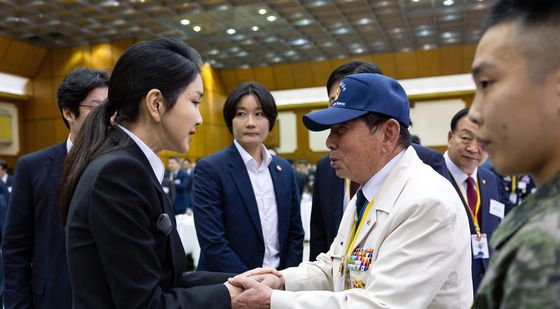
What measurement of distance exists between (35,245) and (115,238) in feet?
3.90

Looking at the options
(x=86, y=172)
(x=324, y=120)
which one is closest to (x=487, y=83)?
(x=324, y=120)

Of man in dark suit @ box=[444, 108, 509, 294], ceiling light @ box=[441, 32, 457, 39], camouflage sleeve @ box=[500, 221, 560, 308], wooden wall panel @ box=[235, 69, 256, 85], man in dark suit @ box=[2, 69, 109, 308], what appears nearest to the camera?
camouflage sleeve @ box=[500, 221, 560, 308]

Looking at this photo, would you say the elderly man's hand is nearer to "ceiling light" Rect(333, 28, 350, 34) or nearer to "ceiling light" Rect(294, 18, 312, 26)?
"ceiling light" Rect(294, 18, 312, 26)

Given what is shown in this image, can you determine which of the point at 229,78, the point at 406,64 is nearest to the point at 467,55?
the point at 406,64

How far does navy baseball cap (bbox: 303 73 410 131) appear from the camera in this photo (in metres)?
1.59

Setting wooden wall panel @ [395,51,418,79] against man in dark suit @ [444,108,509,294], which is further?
wooden wall panel @ [395,51,418,79]

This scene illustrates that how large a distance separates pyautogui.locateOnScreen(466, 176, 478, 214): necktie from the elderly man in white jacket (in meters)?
1.50

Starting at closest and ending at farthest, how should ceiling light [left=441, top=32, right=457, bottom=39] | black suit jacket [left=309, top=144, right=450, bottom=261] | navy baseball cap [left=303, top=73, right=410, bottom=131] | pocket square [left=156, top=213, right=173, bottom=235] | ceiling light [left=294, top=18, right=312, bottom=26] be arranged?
pocket square [left=156, top=213, right=173, bottom=235]
navy baseball cap [left=303, top=73, right=410, bottom=131]
black suit jacket [left=309, top=144, right=450, bottom=261]
ceiling light [left=294, top=18, right=312, bottom=26]
ceiling light [left=441, top=32, right=457, bottom=39]

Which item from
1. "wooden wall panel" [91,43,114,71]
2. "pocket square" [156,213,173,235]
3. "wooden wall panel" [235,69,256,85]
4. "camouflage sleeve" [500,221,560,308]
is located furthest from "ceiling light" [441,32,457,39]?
"camouflage sleeve" [500,221,560,308]

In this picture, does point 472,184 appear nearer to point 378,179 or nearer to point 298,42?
point 378,179

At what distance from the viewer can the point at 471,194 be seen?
9.86 feet

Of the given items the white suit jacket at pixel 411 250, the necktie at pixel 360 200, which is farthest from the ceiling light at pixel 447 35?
the white suit jacket at pixel 411 250

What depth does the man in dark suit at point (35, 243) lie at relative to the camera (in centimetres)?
214

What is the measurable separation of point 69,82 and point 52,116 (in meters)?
14.7
